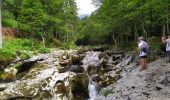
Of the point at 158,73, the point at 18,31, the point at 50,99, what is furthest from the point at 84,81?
the point at 18,31

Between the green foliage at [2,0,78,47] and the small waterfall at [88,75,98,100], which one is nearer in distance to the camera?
the small waterfall at [88,75,98,100]

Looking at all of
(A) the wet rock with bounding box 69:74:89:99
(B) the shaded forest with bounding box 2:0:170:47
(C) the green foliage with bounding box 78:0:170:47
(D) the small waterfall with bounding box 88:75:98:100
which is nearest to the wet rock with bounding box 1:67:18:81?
(A) the wet rock with bounding box 69:74:89:99

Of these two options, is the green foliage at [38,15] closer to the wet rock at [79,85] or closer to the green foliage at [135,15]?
the green foliage at [135,15]

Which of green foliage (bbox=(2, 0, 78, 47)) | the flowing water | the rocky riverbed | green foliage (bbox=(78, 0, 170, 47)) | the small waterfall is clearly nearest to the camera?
the rocky riverbed

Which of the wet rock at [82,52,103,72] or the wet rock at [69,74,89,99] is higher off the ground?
the wet rock at [82,52,103,72]

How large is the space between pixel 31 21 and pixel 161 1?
907 inches

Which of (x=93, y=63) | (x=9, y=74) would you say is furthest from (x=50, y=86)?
(x=93, y=63)

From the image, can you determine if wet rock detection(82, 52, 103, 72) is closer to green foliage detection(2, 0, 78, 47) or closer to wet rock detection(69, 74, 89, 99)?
wet rock detection(69, 74, 89, 99)

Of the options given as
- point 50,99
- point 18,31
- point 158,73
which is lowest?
point 50,99

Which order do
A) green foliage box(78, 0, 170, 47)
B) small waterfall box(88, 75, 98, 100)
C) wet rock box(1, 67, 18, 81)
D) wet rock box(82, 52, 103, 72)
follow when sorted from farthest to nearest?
green foliage box(78, 0, 170, 47) < wet rock box(82, 52, 103, 72) < wet rock box(1, 67, 18, 81) < small waterfall box(88, 75, 98, 100)

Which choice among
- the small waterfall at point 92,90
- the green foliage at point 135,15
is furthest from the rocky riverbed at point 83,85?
the green foliage at point 135,15

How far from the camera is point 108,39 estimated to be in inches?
2657

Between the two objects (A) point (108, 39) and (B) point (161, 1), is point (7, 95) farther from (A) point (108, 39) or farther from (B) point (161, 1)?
(A) point (108, 39)

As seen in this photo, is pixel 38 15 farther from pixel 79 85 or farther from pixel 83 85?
pixel 83 85
